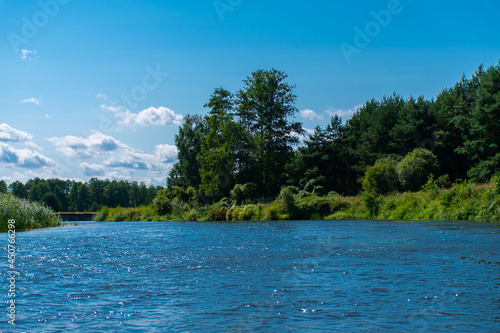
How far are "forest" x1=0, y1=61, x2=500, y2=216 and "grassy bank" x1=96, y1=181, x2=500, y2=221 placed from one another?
10.5 ft

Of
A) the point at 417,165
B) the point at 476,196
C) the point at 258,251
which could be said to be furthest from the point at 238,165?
the point at 258,251

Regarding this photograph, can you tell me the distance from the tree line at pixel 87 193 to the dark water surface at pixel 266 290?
146 metres

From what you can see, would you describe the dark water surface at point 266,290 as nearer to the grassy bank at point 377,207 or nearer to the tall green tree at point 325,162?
the grassy bank at point 377,207

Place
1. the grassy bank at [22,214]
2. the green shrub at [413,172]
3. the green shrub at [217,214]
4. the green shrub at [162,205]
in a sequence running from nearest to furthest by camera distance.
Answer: the grassy bank at [22,214], the green shrub at [413,172], the green shrub at [217,214], the green shrub at [162,205]

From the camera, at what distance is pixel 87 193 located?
166 m

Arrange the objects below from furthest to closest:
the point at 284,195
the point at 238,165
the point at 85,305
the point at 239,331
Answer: the point at 238,165
the point at 284,195
the point at 85,305
the point at 239,331

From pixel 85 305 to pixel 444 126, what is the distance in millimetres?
54680

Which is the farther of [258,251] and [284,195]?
[284,195]

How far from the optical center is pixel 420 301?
803cm

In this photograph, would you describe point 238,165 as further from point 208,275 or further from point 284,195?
point 208,275

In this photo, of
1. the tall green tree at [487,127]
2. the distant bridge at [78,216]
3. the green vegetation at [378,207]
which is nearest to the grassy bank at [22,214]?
the green vegetation at [378,207]

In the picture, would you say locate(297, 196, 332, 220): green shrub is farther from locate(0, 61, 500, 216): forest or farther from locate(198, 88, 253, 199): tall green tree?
locate(198, 88, 253, 199): tall green tree

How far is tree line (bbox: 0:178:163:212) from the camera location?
526ft

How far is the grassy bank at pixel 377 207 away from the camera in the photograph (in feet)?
104
